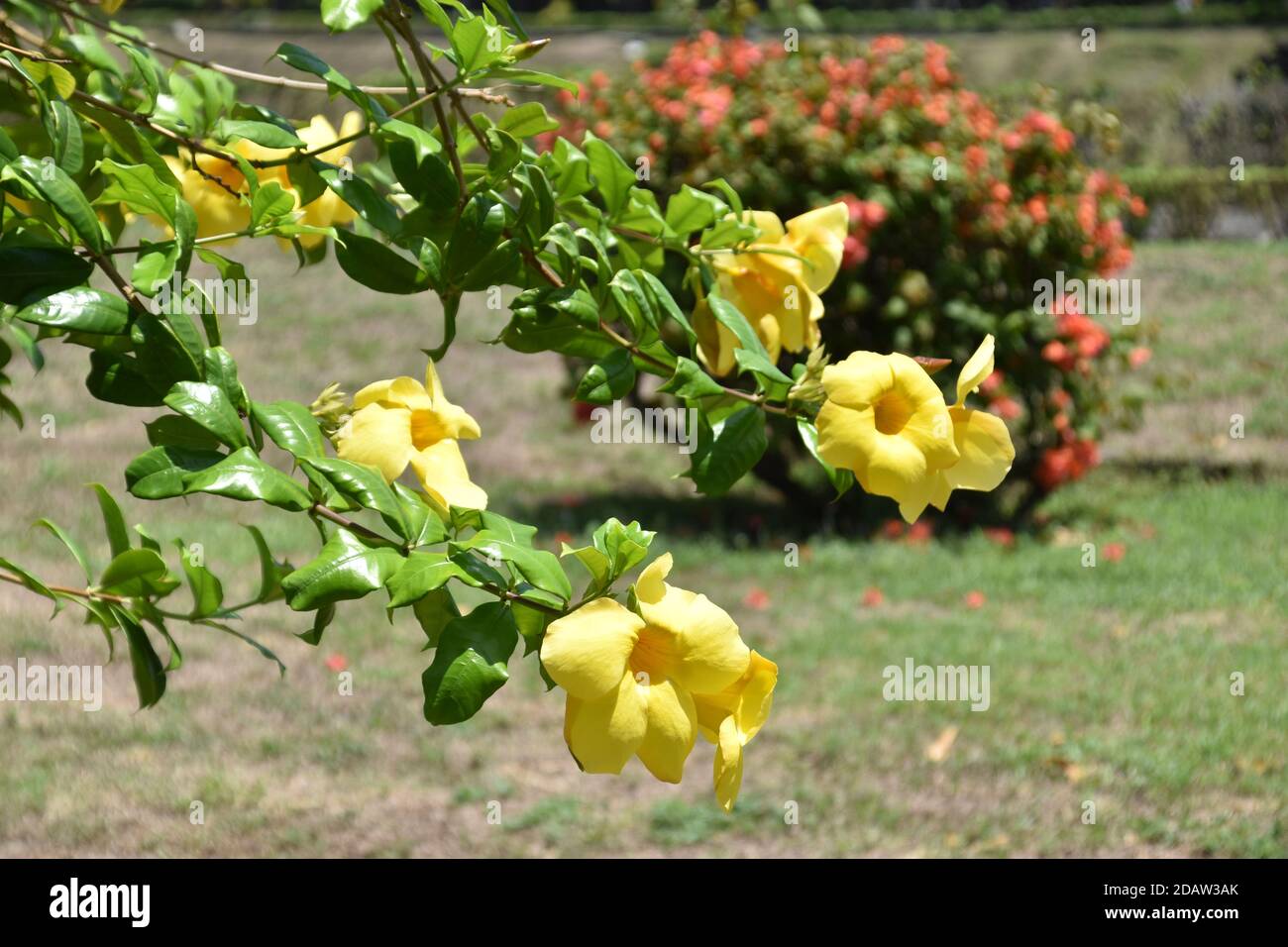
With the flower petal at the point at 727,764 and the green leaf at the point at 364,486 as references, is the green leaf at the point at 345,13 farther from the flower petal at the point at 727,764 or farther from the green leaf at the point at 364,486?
the flower petal at the point at 727,764

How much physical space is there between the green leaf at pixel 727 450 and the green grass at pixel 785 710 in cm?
162

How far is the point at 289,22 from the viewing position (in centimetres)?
1728

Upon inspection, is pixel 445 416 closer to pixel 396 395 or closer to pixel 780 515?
pixel 396 395

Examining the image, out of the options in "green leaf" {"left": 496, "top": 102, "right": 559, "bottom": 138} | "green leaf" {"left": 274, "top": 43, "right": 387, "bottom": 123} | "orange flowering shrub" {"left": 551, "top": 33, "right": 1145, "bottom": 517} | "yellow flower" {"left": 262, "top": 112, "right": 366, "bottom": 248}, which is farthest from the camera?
"orange flowering shrub" {"left": 551, "top": 33, "right": 1145, "bottom": 517}

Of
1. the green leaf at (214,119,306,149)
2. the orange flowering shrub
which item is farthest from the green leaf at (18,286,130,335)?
the orange flowering shrub

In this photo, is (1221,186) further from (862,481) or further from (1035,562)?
(862,481)

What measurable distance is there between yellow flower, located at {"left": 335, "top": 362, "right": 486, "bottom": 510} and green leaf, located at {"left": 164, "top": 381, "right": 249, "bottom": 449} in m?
0.11

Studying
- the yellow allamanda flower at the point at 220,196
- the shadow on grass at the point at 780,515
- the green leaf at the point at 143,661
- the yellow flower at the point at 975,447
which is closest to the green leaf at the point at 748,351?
the yellow flower at the point at 975,447

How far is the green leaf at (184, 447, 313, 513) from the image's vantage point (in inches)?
34.7

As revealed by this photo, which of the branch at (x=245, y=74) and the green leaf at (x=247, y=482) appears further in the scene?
the branch at (x=245, y=74)

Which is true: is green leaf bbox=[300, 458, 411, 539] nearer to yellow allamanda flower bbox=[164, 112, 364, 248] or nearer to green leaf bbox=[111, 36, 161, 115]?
yellow allamanda flower bbox=[164, 112, 364, 248]

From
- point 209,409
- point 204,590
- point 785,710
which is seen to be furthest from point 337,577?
point 785,710

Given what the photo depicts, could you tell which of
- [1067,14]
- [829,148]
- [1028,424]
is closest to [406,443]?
[829,148]

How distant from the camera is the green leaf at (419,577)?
86cm
